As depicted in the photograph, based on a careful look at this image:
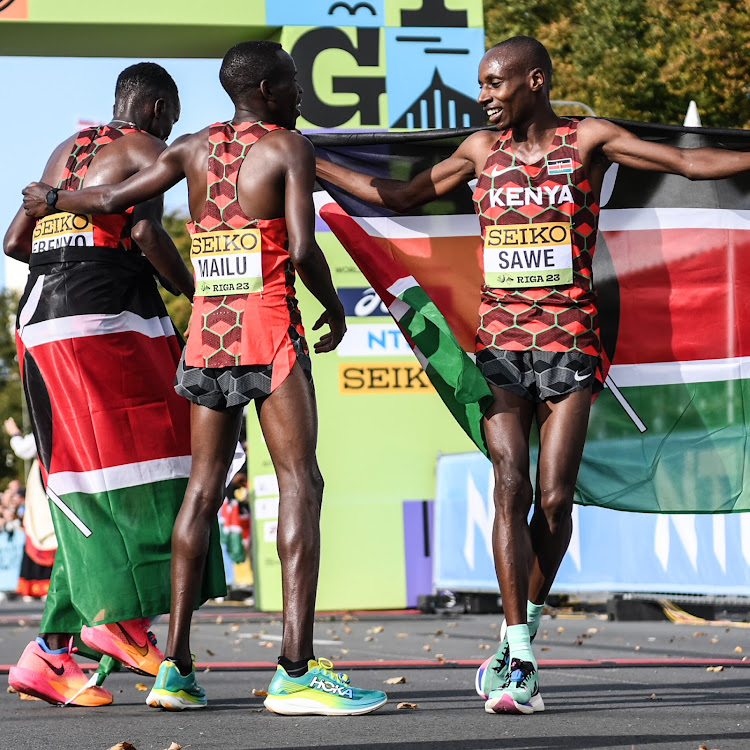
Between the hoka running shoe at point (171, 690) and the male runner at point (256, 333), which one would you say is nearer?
the male runner at point (256, 333)

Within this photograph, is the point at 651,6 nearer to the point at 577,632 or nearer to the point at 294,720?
the point at 577,632

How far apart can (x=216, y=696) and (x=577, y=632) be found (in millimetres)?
5467

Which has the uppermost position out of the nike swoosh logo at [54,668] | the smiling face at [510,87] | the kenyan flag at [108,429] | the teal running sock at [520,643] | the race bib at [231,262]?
the smiling face at [510,87]

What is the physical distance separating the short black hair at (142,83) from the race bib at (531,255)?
1.50m

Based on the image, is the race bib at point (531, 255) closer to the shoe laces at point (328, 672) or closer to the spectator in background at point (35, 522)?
the shoe laces at point (328, 672)

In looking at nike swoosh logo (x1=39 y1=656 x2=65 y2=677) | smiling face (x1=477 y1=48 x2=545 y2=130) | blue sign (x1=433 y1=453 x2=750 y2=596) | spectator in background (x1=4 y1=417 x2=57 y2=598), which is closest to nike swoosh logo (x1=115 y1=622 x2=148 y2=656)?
nike swoosh logo (x1=39 y1=656 x2=65 y2=677)

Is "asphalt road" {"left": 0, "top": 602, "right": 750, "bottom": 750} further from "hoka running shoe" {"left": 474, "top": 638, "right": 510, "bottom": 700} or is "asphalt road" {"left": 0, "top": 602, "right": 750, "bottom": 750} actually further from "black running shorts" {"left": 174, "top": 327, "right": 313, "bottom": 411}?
"black running shorts" {"left": 174, "top": 327, "right": 313, "bottom": 411}

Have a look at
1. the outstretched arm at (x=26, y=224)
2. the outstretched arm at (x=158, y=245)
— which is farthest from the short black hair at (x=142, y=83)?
the outstretched arm at (x=158, y=245)

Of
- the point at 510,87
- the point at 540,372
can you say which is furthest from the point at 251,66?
the point at 540,372

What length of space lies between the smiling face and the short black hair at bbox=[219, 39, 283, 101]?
2.60 feet

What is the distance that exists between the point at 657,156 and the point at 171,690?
8.43 feet

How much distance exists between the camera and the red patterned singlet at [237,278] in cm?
509

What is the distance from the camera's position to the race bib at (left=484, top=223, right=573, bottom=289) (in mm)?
5371

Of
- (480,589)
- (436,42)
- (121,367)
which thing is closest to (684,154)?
(121,367)
